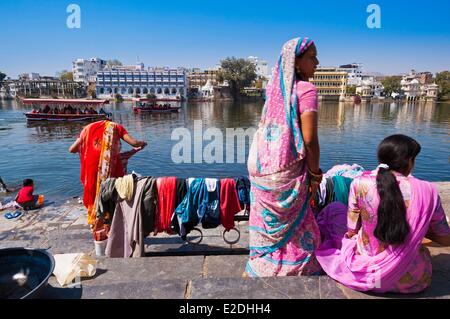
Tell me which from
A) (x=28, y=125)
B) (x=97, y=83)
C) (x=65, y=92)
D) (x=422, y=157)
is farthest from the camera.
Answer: (x=65, y=92)

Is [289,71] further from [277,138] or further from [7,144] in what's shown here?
[7,144]

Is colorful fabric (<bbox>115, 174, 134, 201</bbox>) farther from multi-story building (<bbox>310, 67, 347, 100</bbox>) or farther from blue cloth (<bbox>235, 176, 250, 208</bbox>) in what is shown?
multi-story building (<bbox>310, 67, 347, 100</bbox>)

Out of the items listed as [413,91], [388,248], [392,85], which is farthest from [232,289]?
[413,91]

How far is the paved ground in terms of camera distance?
81.4 inches

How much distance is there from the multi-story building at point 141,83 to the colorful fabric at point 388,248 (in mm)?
91968

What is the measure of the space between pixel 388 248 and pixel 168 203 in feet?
6.59

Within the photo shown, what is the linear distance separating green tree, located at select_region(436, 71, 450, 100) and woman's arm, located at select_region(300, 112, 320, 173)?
10129 cm

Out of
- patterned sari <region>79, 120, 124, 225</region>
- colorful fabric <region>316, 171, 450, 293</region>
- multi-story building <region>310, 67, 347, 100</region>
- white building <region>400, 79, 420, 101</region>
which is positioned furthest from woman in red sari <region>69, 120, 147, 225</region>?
white building <region>400, 79, 420, 101</region>

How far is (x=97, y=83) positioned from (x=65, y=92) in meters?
17.9

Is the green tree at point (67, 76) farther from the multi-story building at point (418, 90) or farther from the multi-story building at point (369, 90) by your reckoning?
the multi-story building at point (418, 90)

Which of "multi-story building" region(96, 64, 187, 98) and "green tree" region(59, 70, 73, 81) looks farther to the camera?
"green tree" region(59, 70, 73, 81)

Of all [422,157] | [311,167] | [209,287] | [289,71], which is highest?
[289,71]

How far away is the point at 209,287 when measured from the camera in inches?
83.7
